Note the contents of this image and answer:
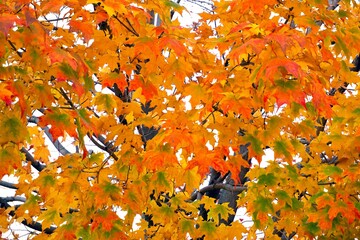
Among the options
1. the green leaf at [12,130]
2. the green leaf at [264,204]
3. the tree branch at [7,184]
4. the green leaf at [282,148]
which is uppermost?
the tree branch at [7,184]

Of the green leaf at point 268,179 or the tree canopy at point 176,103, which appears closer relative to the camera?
the tree canopy at point 176,103

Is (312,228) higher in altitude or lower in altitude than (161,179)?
lower

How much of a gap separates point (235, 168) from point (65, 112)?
1.51 m

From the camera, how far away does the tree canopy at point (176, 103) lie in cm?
316

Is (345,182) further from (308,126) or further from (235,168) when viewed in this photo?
(235,168)

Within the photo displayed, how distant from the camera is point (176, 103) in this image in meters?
4.32

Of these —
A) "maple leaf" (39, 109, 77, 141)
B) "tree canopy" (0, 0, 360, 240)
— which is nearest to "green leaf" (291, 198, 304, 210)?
"tree canopy" (0, 0, 360, 240)

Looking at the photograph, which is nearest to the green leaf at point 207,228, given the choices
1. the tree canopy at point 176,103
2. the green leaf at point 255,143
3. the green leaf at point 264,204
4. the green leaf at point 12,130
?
the tree canopy at point 176,103

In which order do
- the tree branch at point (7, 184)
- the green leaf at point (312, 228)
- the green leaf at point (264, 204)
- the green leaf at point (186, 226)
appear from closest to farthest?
the green leaf at point (264, 204) < the green leaf at point (186, 226) < the green leaf at point (312, 228) < the tree branch at point (7, 184)

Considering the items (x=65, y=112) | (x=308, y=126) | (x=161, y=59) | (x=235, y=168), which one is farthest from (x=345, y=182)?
(x=65, y=112)

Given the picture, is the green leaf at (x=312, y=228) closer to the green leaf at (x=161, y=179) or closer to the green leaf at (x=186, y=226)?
the green leaf at (x=186, y=226)

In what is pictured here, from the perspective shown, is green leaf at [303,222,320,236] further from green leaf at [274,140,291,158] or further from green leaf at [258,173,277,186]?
green leaf at [274,140,291,158]

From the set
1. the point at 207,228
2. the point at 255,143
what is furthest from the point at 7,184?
the point at 255,143

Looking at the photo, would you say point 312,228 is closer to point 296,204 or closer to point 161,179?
point 296,204
